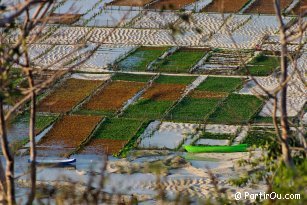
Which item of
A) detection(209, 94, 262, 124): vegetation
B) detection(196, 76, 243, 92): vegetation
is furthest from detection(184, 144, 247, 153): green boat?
detection(196, 76, 243, 92): vegetation

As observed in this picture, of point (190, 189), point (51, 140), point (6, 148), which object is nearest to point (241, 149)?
point (190, 189)

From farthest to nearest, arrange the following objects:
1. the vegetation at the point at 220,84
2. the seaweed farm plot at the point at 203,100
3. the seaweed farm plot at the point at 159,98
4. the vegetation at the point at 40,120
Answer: the vegetation at the point at 220,84 < the seaweed farm plot at the point at 159,98 < the seaweed farm plot at the point at 203,100 < the vegetation at the point at 40,120

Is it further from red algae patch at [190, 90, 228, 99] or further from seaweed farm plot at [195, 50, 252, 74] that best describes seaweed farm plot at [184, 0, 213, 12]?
red algae patch at [190, 90, 228, 99]

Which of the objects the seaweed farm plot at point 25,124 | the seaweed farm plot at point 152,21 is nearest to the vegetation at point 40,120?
the seaweed farm plot at point 25,124

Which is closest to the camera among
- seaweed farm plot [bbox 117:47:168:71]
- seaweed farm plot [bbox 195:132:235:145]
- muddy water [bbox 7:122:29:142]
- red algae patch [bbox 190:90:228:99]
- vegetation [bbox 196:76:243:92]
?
seaweed farm plot [bbox 195:132:235:145]

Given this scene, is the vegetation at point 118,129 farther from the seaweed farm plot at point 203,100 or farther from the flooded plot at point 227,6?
the flooded plot at point 227,6

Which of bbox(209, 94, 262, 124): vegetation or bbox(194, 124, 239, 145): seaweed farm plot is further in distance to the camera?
bbox(209, 94, 262, 124): vegetation

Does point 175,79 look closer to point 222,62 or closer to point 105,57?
A: point 222,62
